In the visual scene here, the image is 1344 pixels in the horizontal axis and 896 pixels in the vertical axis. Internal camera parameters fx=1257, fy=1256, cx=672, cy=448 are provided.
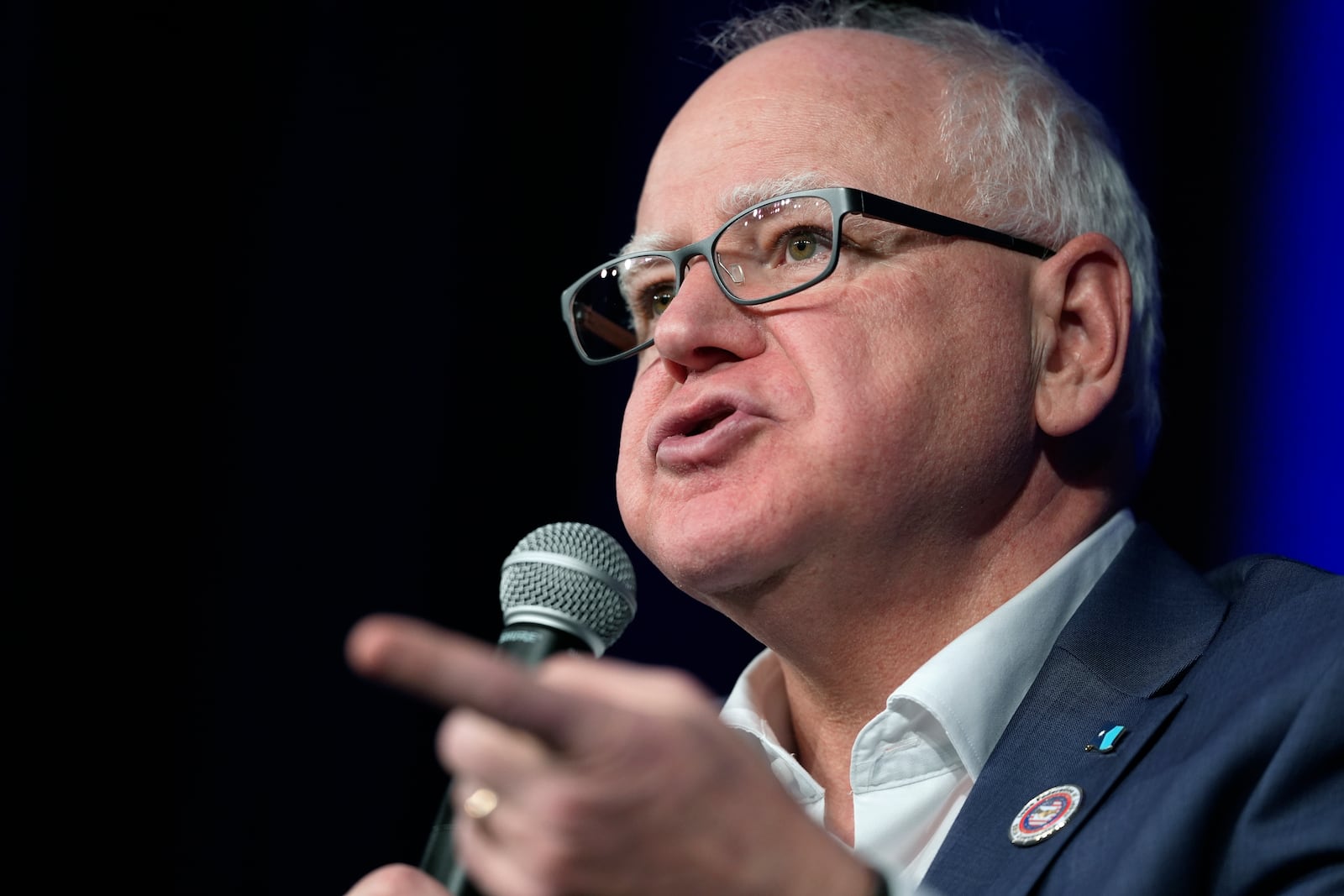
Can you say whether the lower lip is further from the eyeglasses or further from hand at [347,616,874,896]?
hand at [347,616,874,896]

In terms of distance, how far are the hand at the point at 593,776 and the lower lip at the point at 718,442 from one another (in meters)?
0.75

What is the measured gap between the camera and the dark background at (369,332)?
2.29m

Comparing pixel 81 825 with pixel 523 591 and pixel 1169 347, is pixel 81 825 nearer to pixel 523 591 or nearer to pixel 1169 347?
pixel 523 591

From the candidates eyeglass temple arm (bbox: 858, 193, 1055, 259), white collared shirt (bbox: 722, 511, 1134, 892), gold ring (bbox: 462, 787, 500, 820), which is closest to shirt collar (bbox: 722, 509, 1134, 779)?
white collared shirt (bbox: 722, 511, 1134, 892)

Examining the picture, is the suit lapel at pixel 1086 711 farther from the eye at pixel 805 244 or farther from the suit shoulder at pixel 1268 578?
the eye at pixel 805 244

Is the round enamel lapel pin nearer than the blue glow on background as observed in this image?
Yes

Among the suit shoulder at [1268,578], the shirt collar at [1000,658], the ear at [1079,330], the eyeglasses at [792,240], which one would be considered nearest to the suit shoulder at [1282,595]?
the suit shoulder at [1268,578]

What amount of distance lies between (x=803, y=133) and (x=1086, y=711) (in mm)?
865

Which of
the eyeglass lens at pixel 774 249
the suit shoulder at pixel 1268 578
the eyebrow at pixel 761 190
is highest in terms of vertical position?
the eyebrow at pixel 761 190

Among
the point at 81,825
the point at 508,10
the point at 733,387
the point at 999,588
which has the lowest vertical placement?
the point at 81,825

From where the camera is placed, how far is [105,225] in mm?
2500

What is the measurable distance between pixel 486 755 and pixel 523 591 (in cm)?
51

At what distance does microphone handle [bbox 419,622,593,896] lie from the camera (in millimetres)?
1066

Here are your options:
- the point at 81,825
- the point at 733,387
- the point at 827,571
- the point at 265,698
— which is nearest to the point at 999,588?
the point at 827,571
